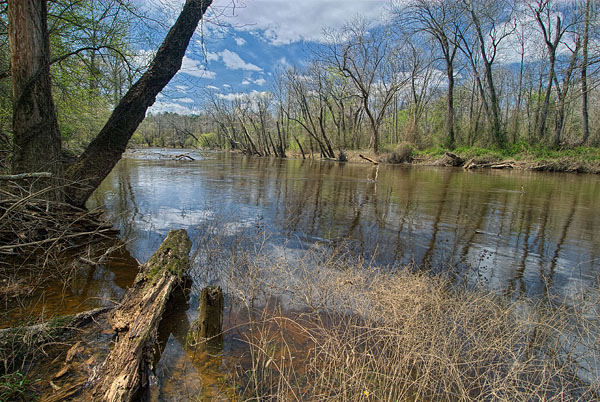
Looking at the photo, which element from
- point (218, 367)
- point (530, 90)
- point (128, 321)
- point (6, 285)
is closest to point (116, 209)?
point (6, 285)

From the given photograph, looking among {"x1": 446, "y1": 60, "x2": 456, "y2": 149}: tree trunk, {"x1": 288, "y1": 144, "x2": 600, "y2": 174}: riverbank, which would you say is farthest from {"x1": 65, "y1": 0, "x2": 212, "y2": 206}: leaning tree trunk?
{"x1": 446, "y1": 60, "x2": 456, "y2": 149}: tree trunk

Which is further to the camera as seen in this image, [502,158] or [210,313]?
[502,158]

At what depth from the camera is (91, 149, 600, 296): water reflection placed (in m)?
5.07

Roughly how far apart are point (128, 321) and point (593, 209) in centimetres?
1303

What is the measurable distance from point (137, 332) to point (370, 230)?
5418 mm

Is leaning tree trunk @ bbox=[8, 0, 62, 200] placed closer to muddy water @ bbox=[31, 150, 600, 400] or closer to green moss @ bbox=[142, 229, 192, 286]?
muddy water @ bbox=[31, 150, 600, 400]

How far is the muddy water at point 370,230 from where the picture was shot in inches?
125

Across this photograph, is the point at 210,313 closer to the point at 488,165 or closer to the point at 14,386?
the point at 14,386

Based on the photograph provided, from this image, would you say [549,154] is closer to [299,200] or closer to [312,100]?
[299,200]

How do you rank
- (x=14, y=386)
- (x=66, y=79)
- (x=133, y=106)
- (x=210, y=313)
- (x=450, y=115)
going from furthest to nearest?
A: 1. (x=450, y=115)
2. (x=66, y=79)
3. (x=133, y=106)
4. (x=210, y=313)
5. (x=14, y=386)

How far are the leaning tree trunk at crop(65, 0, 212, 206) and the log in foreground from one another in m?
3.25

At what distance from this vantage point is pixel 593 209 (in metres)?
9.38

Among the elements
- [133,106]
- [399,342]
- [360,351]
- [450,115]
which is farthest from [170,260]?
[450,115]

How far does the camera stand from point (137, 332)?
8.19 feet
